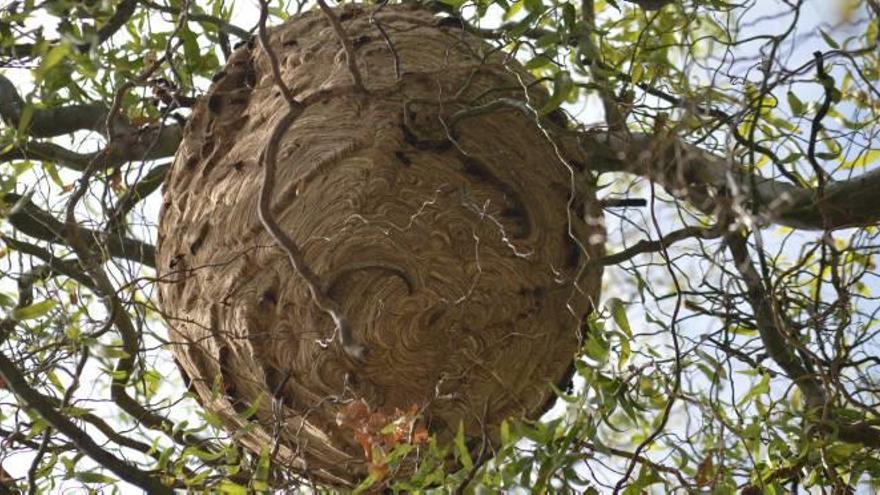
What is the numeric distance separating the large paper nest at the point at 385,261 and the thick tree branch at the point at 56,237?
240 millimetres

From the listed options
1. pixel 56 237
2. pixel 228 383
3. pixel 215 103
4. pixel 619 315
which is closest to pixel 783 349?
pixel 619 315

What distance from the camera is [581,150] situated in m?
2.76

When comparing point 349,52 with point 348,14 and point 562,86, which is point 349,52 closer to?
point 562,86

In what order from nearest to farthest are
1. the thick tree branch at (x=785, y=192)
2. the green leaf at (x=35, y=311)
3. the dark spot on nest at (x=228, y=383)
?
the green leaf at (x=35, y=311) < the thick tree branch at (x=785, y=192) < the dark spot on nest at (x=228, y=383)

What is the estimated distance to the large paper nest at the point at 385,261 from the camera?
252cm

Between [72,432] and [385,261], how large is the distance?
0.62m

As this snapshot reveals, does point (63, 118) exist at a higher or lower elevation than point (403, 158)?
higher

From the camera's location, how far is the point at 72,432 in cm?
218

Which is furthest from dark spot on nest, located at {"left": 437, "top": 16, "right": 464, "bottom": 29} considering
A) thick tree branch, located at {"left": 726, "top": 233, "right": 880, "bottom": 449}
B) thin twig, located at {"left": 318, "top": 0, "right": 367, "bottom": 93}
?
thick tree branch, located at {"left": 726, "top": 233, "right": 880, "bottom": 449}

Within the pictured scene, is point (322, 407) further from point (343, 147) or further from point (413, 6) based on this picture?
point (413, 6)

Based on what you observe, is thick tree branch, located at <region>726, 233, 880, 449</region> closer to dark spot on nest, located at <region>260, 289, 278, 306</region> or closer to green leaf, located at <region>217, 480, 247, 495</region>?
dark spot on nest, located at <region>260, 289, 278, 306</region>

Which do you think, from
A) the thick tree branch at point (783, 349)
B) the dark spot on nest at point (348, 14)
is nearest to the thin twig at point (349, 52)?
the dark spot on nest at point (348, 14)

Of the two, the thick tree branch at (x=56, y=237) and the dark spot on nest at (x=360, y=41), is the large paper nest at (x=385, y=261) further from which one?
the thick tree branch at (x=56, y=237)

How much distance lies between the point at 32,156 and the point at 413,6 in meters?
0.86
